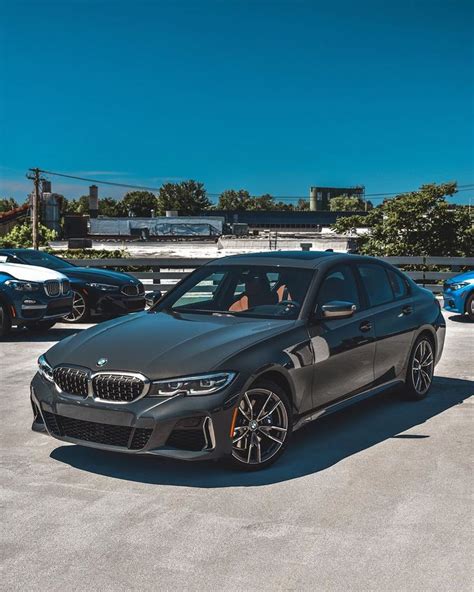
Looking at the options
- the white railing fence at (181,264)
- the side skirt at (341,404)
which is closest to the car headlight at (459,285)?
the white railing fence at (181,264)

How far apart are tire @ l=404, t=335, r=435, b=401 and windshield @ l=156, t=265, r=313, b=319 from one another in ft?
5.34

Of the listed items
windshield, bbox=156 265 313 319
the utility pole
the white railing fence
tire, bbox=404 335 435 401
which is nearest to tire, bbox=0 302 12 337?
the white railing fence

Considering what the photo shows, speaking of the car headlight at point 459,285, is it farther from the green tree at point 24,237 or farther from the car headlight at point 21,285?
the green tree at point 24,237

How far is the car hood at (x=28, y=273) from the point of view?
12.2 m

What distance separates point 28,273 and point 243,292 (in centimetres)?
659

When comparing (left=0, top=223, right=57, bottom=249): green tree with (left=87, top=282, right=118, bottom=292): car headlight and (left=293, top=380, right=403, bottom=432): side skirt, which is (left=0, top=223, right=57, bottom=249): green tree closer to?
(left=87, top=282, right=118, bottom=292): car headlight

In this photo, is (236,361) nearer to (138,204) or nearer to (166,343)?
(166,343)

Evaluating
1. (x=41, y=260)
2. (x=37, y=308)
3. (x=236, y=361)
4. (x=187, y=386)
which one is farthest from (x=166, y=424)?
(x=41, y=260)

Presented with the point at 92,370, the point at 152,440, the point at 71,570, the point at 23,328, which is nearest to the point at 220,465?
the point at 152,440

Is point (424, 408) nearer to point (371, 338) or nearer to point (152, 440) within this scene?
point (371, 338)

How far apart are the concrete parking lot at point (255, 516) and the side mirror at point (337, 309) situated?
0.99 metres

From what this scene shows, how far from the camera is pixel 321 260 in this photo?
6773 mm

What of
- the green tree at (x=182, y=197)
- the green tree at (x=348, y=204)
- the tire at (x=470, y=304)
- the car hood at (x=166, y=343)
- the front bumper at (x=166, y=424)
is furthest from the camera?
the green tree at (x=348, y=204)

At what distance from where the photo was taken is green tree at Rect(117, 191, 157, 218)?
176500mm
